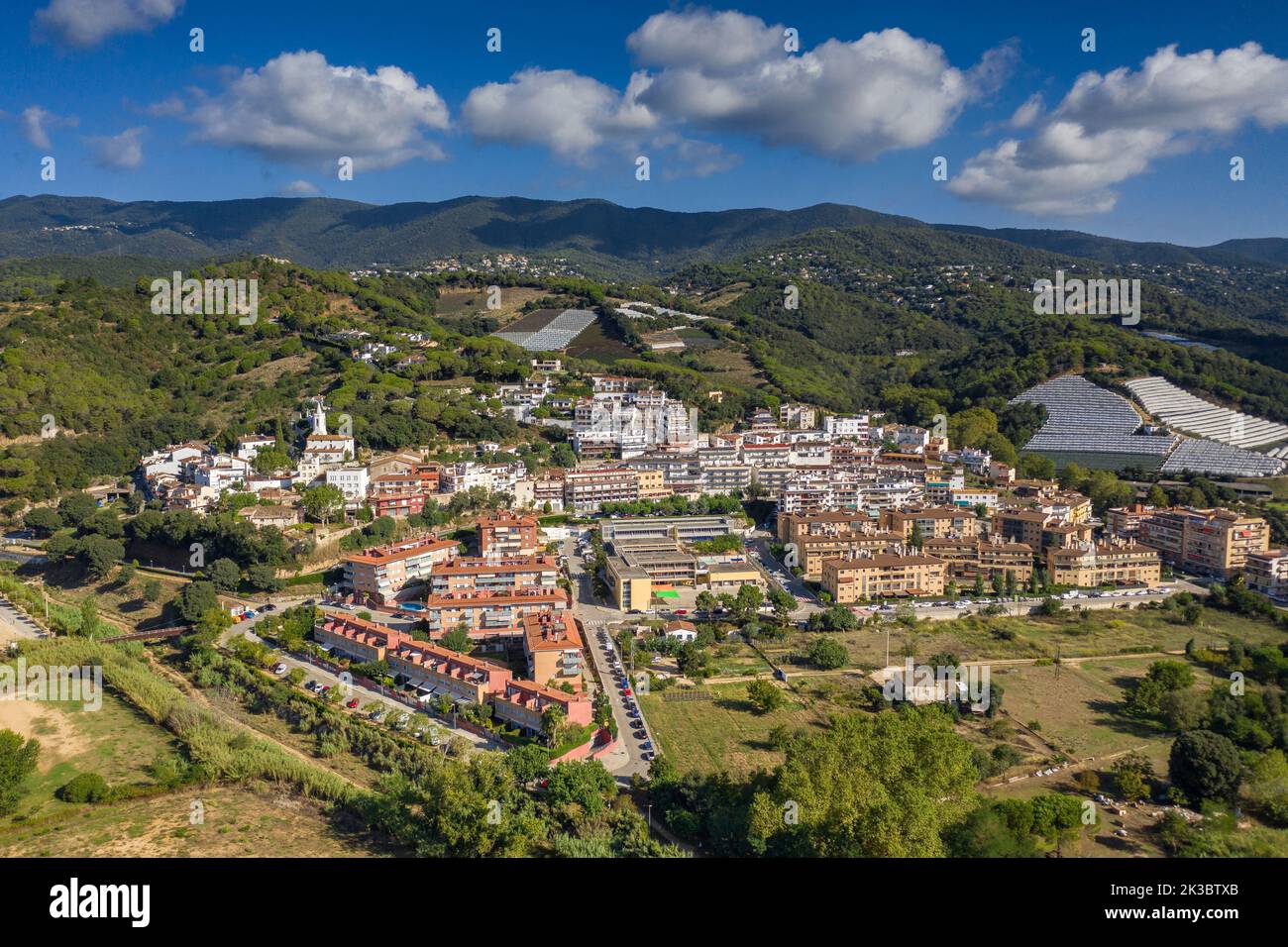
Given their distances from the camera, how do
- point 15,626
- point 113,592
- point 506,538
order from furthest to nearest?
point 506,538 < point 113,592 < point 15,626

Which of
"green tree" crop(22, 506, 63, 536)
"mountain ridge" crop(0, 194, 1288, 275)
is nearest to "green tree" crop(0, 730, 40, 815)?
"green tree" crop(22, 506, 63, 536)

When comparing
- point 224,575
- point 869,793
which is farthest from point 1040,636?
point 224,575

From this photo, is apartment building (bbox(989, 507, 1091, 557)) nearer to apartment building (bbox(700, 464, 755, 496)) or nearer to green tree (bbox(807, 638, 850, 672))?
apartment building (bbox(700, 464, 755, 496))

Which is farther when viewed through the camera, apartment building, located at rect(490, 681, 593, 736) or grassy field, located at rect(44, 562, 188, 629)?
grassy field, located at rect(44, 562, 188, 629)

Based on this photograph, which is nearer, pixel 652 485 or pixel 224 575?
pixel 224 575

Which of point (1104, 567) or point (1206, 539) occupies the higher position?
point (1206, 539)

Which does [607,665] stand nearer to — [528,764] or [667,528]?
[528,764]

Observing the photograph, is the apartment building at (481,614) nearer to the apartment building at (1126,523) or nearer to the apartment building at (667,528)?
the apartment building at (667,528)
